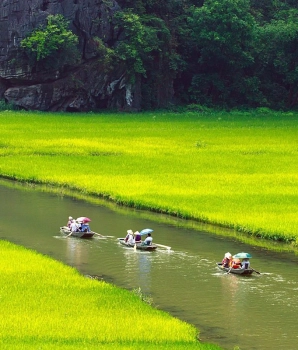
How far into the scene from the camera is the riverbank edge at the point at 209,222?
57.7ft

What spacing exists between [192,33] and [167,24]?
2.07 meters

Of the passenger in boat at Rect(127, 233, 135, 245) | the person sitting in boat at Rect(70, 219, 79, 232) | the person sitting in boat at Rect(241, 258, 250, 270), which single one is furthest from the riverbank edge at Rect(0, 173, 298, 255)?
the person sitting in boat at Rect(70, 219, 79, 232)

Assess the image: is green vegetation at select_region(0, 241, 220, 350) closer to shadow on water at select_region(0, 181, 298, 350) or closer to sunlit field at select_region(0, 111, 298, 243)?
shadow on water at select_region(0, 181, 298, 350)

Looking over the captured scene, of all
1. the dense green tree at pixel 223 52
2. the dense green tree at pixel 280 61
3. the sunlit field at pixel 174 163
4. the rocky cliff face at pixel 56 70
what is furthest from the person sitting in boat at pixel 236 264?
the dense green tree at pixel 280 61

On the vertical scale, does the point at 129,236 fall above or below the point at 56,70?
below

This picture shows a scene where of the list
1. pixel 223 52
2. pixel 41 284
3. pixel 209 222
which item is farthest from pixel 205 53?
pixel 41 284

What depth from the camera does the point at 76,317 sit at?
1212 centimetres

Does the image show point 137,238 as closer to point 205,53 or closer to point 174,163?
point 174,163

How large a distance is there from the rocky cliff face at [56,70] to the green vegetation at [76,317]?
42.0m

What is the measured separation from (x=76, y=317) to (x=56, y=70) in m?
45.0

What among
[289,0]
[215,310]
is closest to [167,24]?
[289,0]

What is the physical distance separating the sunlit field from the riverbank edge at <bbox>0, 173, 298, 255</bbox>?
0.05m

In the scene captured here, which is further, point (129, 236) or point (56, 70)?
point (56, 70)

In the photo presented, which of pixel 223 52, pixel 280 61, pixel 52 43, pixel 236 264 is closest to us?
pixel 236 264
